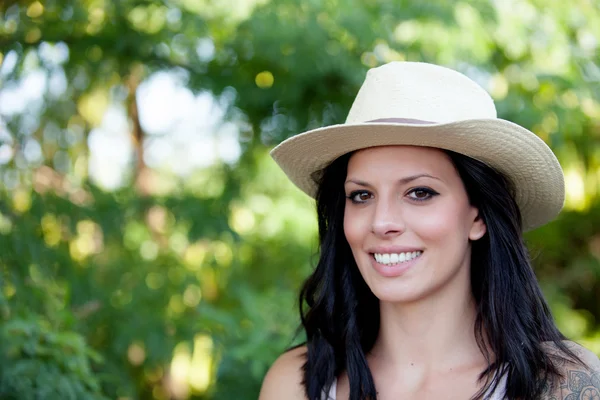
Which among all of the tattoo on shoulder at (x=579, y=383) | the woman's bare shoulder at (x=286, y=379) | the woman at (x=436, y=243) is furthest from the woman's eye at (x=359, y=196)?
the tattoo on shoulder at (x=579, y=383)

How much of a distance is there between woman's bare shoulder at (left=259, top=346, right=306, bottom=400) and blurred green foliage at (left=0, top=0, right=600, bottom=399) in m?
0.63

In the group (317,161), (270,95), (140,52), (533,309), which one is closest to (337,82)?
(270,95)

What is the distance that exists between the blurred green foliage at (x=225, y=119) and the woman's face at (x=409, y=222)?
1107 millimetres

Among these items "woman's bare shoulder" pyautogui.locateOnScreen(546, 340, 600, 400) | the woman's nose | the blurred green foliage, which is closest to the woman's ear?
the woman's nose

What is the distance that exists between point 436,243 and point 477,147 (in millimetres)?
269

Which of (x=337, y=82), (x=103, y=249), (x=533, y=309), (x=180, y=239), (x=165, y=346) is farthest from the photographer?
(x=180, y=239)

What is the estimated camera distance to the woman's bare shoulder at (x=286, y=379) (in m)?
2.41

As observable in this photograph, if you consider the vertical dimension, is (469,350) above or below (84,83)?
below

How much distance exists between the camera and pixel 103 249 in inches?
160

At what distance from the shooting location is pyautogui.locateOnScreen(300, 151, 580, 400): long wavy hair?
2135 millimetres

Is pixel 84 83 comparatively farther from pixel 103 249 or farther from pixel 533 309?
pixel 533 309

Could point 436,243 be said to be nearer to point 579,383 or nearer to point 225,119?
point 579,383

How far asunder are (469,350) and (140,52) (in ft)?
6.51

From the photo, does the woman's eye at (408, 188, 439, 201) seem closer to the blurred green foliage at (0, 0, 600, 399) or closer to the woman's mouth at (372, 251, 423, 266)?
the woman's mouth at (372, 251, 423, 266)
